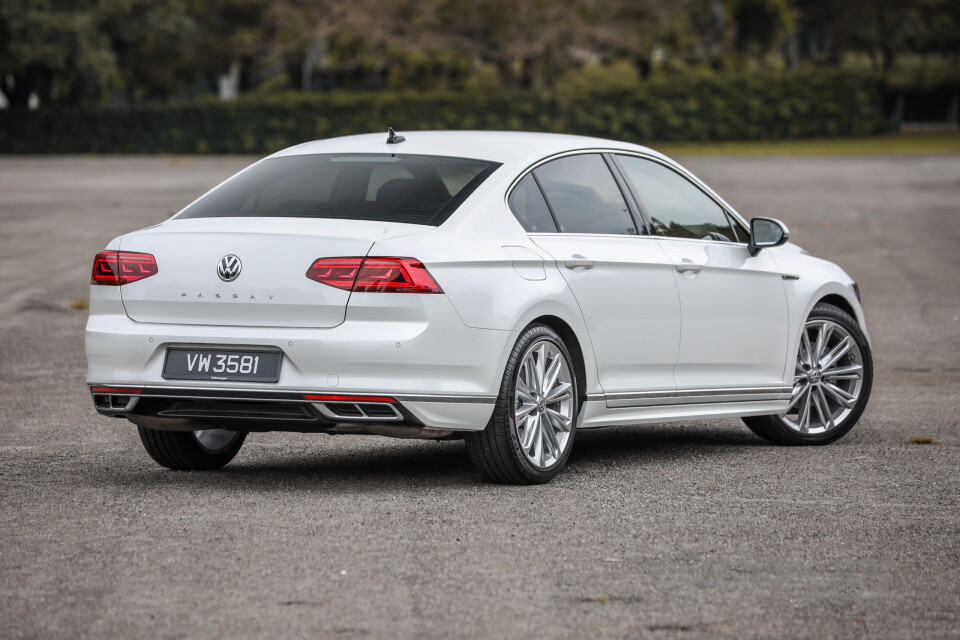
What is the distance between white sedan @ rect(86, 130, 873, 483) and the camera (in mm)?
6660

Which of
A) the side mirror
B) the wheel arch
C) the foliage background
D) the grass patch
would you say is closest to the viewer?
the side mirror

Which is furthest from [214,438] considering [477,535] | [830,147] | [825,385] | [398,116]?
[830,147]

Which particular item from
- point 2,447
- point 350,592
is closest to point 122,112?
point 2,447

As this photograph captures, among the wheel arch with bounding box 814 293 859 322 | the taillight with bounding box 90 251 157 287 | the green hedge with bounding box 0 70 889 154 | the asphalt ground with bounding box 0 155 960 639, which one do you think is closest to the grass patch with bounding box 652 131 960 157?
the green hedge with bounding box 0 70 889 154

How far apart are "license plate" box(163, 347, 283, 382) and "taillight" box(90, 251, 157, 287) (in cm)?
37

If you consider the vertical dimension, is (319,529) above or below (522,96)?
above

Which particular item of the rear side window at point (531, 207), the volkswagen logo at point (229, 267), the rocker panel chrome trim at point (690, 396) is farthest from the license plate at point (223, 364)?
the rocker panel chrome trim at point (690, 396)

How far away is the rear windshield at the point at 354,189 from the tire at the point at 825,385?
101 inches

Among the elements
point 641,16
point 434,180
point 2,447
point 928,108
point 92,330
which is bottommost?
point 928,108

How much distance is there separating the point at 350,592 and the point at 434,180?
2565mm

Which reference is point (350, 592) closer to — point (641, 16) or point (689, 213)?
point (689, 213)

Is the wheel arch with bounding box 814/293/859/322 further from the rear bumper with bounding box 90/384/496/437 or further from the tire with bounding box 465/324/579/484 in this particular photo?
the rear bumper with bounding box 90/384/496/437

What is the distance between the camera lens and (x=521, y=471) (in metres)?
7.12

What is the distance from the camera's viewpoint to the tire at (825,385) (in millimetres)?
9023
